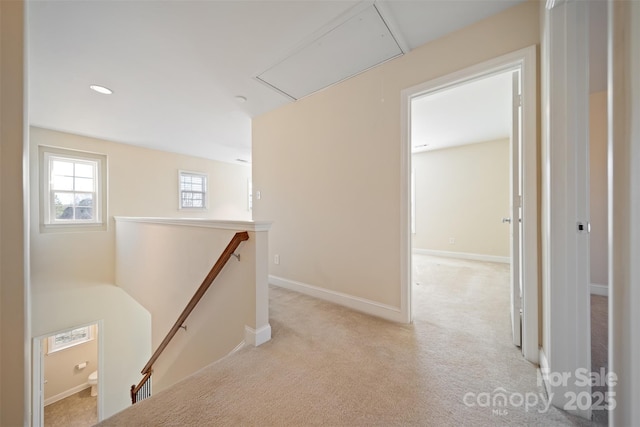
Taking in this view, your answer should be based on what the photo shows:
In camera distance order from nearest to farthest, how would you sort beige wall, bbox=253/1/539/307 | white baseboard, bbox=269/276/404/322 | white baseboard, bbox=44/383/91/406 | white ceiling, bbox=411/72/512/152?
1. beige wall, bbox=253/1/539/307
2. white baseboard, bbox=269/276/404/322
3. white ceiling, bbox=411/72/512/152
4. white baseboard, bbox=44/383/91/406

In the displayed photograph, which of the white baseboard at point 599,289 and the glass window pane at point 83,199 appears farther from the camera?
the glass window pane at point 83,199

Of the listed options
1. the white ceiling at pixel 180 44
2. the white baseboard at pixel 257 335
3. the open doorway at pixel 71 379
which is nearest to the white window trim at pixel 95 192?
the white ceiling at pixel 180 44

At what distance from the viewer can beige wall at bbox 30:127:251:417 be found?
356 centimetres

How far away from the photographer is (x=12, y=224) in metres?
0.72

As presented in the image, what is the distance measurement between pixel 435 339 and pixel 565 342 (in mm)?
809

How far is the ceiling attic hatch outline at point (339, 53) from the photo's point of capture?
5.40ft

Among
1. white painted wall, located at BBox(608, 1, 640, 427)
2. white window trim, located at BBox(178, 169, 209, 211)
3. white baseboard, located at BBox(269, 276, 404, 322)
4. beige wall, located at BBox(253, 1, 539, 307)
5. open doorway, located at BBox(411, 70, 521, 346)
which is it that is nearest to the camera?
white painted wall, located at BBox(608, 1, 640, 427)

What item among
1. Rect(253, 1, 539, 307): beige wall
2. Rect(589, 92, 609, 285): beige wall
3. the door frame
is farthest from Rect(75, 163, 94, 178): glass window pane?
Rect(589, 92, 609, 285): beige wall

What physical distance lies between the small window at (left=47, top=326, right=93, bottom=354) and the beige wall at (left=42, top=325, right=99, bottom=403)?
0.18 ft

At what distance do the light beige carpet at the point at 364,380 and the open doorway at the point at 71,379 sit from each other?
4.60 m

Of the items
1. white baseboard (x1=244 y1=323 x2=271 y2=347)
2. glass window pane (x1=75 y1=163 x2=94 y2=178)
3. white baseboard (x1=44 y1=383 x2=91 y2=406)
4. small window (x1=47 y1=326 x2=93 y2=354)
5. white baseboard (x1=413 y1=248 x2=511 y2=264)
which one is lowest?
white baseboard (x1=44 y1=383 x2=91 y2=406)

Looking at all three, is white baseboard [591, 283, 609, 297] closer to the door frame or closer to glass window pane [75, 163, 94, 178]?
the door frame

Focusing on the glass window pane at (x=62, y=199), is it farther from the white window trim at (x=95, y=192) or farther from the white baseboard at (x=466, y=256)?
the white baseboard at (x=466, y=256)

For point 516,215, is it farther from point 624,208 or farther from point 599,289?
point 599,289
